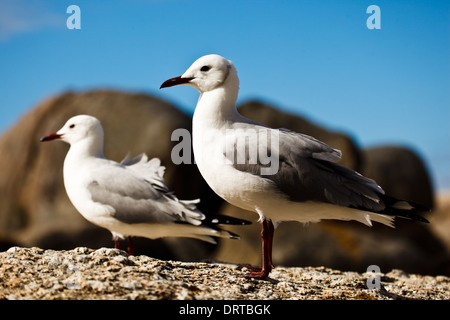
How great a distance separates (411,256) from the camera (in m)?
12.9

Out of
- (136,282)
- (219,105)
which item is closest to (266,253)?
(136,282)

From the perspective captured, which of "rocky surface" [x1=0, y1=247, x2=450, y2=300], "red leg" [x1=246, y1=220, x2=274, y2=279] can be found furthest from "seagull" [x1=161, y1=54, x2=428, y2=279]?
"rocky surface" [x1=0, y1=247, x2=450, y2=300]

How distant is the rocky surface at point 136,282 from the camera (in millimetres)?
3852

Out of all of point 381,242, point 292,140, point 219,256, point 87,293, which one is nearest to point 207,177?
point 292,140

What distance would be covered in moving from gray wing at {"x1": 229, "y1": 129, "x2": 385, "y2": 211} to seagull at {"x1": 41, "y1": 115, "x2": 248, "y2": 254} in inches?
73.9

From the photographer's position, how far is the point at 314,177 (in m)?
4.76

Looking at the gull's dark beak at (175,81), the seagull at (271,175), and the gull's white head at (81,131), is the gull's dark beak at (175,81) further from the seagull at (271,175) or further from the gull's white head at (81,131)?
the gull's white head at (81,131)

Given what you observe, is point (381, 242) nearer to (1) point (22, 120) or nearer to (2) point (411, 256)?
(2) point (411, 256)

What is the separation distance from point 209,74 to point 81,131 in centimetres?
264

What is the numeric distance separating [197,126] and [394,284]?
290 cm

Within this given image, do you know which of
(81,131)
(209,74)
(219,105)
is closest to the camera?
(219,105)

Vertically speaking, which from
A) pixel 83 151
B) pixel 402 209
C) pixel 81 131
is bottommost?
pixel 402 209

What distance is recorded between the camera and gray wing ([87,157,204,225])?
6.51m

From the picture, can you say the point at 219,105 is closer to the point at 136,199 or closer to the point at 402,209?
the point at 402,209
